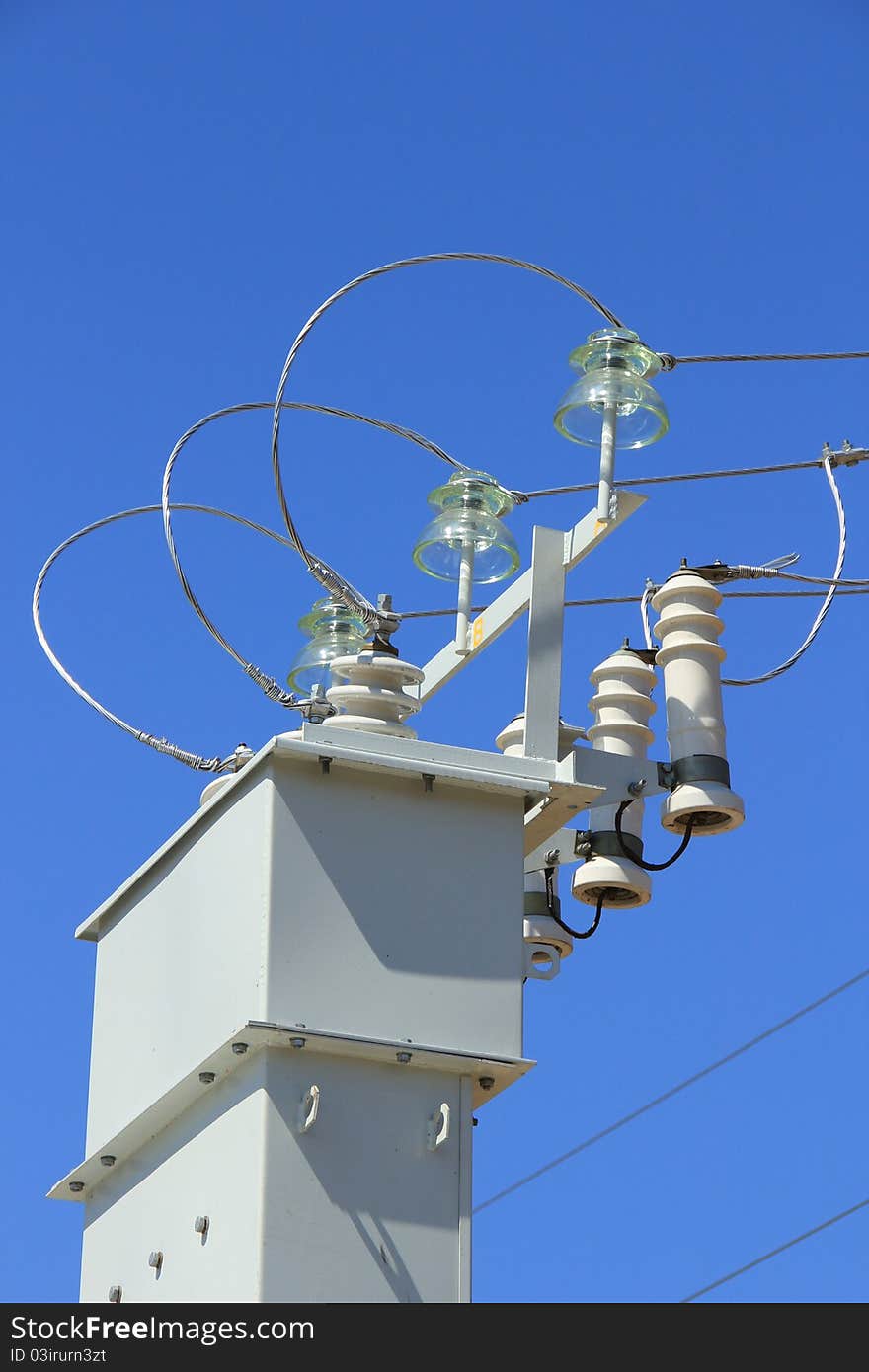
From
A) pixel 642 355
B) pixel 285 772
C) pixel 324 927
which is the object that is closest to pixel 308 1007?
pixel 324 927

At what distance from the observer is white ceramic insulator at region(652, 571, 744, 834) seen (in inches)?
328

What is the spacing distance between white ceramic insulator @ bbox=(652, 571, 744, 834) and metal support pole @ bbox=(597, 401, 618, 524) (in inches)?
22.4

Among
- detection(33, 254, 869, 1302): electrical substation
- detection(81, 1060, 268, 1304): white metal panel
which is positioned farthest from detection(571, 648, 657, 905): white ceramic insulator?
detection(81, 1060, 268, 1304): white metal panel

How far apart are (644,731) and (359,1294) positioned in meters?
2.34

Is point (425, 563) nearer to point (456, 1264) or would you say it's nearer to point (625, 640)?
point (625, 640)

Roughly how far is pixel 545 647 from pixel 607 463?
702mm

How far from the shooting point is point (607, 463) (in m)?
8.41

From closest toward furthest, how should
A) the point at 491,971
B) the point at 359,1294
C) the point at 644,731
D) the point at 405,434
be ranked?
the point at 359,1294 < the point at 491,971 < the point at 644,731 < the point at 405,434

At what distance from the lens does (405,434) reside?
9.31 metres

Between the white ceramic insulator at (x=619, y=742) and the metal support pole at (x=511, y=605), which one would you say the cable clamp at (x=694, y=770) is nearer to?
the white ceramic insulator at (x=619, y=742)

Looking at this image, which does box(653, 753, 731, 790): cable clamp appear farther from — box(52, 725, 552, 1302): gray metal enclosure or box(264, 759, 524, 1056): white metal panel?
box(264, 759, 524, 1056): white metal panel

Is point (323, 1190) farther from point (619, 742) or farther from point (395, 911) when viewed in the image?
point (619, 742)

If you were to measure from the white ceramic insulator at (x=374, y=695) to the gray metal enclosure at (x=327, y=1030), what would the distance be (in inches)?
10.4
